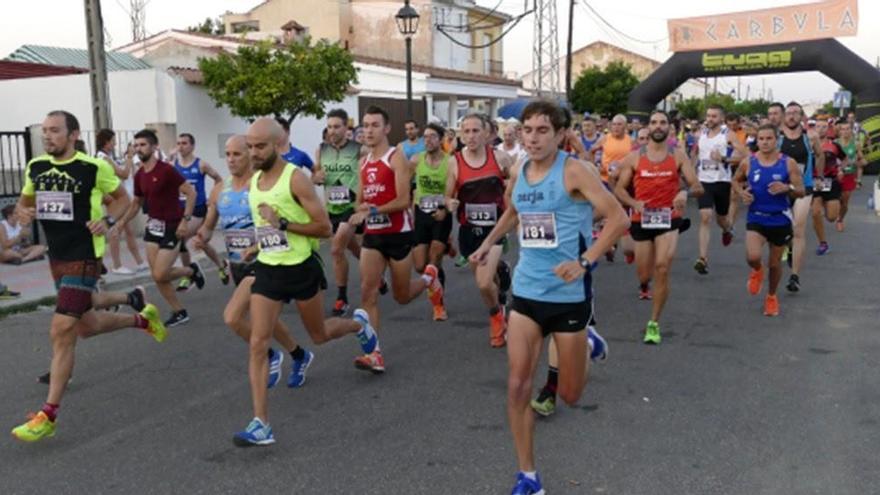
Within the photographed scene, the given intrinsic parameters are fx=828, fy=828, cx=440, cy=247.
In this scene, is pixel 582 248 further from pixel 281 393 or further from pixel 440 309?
pixel 440 309

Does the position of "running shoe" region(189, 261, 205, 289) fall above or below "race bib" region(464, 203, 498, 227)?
below

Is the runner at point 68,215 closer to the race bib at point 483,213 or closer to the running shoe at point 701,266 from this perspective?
the race bib at point 483,213

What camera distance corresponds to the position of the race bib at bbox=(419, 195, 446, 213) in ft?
25.1

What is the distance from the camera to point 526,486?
3.78 meters

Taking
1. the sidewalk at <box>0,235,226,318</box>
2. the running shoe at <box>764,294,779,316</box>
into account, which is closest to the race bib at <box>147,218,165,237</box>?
the sidewalk at <box>0,235,226,318</box>

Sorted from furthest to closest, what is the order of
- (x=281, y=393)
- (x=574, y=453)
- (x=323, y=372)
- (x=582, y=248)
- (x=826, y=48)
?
(x=826, y=48) → (x=323, y=372) → (x=281, y=393) → (x=574, y=453) → (x=582, y=248)

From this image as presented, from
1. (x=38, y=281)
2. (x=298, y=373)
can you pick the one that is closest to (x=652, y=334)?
(x=298, y=373)

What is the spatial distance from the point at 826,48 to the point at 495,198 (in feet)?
70.2

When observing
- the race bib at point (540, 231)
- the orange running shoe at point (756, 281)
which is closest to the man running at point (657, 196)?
the orange running shoe at point (756, 281)

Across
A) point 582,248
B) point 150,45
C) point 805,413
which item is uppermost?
point 150,45

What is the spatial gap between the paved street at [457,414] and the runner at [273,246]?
0.42 m

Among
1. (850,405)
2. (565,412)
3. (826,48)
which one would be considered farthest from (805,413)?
(826,48)

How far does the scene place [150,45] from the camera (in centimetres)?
2555

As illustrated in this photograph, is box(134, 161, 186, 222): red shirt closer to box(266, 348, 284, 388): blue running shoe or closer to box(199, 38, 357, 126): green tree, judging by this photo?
box(266, 348, 284, 388): blue running shoe
